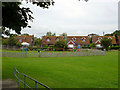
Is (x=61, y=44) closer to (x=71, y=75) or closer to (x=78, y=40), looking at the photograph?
(x=78, y=40)

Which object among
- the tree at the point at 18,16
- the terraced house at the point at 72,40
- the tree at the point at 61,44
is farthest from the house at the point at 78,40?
the tree at the point at 18,16

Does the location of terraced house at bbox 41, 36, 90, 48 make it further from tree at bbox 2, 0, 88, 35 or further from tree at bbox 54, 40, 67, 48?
tree at bbox 2, 0, 88, 35

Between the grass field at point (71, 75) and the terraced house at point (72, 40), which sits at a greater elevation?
the terraced house at point (72, 40)

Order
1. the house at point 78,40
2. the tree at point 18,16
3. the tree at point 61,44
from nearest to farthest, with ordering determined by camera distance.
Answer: the tree at point 18,16, the tree at point 61,44, the house at point 78,40

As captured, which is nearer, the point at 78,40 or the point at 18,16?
the point at 18,16

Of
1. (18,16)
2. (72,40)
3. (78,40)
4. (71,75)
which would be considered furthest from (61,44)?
(18,16)

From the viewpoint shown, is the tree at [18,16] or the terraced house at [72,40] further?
the terraced house at [72,40]

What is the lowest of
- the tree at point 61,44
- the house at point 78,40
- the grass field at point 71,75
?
the grass field at point 71,75

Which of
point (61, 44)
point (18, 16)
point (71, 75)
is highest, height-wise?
point (18, 16)

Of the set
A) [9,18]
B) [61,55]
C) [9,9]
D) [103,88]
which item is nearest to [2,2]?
[9,9]

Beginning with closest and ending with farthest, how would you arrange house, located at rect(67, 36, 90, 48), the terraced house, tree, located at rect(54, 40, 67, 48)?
tree, located at rect(54, 40, 67, 48)
the terraced house
house, located at rect(67, 36, 90, 48)

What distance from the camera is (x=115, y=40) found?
64375 millimetres

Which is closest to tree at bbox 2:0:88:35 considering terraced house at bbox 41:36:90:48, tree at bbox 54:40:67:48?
tree at bbox 54:40:67:48

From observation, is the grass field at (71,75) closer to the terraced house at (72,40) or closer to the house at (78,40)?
the terraced house at (72,40)
